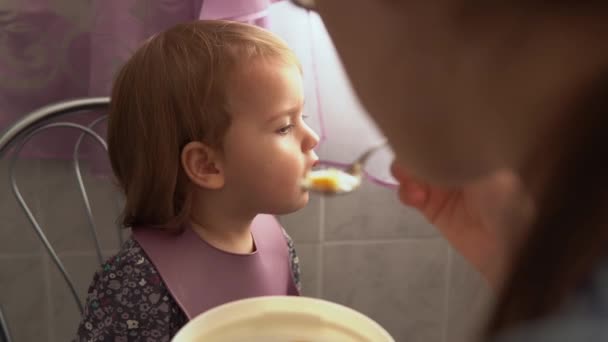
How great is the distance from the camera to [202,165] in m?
0.93

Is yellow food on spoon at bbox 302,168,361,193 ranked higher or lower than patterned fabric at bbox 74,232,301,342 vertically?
higher

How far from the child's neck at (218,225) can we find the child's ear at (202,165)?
52 mm

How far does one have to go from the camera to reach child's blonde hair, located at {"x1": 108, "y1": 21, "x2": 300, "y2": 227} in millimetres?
888

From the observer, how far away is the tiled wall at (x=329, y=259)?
4.20 feet

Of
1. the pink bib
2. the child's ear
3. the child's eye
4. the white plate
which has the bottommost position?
the pink bib

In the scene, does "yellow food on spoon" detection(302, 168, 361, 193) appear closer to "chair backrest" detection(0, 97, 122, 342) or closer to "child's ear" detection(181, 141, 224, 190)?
"child's ear" detection(181, 141, 224, 190)

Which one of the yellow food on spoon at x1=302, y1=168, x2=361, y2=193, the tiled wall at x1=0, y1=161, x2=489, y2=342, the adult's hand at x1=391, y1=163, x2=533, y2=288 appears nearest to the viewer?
the adult's hand at x1=391, y1=163, x2=533, y2=288

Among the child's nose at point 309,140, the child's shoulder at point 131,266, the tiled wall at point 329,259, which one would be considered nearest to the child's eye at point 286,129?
the child's nose at point 309,140

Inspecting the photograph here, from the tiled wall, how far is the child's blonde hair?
1.27 ft

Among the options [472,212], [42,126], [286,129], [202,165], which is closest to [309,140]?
[286,129]

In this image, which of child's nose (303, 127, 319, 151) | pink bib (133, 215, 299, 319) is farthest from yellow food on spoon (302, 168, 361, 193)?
pink bib (133, 215, 299, 319)

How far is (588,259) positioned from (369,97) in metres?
0.18

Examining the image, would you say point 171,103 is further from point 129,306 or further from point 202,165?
A: point 129,306

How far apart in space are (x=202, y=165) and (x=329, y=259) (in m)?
0.64
